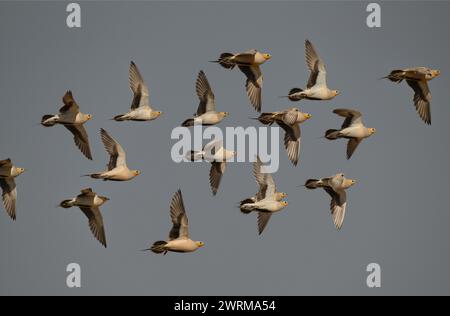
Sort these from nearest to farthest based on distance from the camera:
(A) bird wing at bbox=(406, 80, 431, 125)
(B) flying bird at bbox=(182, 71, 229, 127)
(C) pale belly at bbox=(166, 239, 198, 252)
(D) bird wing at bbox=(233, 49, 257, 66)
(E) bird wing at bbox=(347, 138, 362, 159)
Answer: (C) pale belly at bbox=(166, 239, 198, 252)
(D) bird wing at bbox=(233, 49, 257, 66)
(B) flying bird at bbox=(182, 71, 229, 127)
(A) bird wing at bbox=(406, 80, 431, 125)
(E) bird wing at bbox=(347, 138, 362, 159)

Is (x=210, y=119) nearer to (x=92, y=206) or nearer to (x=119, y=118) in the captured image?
(x=119, y=118)

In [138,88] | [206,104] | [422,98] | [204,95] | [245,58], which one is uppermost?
[245,58]

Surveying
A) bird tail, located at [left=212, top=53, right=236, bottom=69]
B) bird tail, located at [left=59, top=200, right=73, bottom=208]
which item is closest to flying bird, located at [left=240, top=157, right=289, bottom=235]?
bird tail, located at [left=212, top=53, right=236, bottom=69]

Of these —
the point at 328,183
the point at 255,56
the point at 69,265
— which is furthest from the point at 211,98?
the point at 69,265

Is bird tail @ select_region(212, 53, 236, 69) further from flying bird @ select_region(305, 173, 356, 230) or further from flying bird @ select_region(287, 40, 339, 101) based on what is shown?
flying bird @ select_region(305, 173, 356, 230)

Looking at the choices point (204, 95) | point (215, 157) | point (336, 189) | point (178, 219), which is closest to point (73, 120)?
point (204, 95)

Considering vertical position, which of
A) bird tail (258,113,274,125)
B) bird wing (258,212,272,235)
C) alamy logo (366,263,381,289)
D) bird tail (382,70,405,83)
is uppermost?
bird tail (382,70,405,83)
